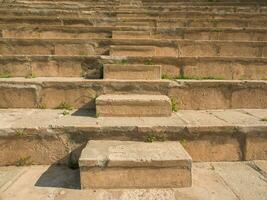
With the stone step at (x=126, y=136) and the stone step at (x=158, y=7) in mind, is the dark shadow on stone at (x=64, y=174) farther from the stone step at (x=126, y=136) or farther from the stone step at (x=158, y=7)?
the stone step at (x=158, y=7)

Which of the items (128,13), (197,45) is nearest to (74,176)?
(197,45)

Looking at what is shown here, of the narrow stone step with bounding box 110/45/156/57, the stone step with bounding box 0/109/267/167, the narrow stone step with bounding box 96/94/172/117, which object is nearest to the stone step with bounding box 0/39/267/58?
the narrow stone step with bounding box 110/45/156/57

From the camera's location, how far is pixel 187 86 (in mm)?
3482

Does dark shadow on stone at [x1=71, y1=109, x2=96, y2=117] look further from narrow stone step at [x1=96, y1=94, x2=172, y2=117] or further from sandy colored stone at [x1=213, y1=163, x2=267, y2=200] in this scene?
sandy colored stone at [x1=213, y1=163, x2=267, y2=200]

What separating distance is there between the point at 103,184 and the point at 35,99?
166 centimetres

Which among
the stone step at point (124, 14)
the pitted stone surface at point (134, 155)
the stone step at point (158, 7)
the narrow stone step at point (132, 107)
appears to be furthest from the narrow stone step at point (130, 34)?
the pitted stone surface at point (134, 155)

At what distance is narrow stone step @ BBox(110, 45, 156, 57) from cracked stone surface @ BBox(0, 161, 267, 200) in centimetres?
227

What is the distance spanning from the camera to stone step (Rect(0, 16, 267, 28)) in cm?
575

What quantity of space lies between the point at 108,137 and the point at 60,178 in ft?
1.83

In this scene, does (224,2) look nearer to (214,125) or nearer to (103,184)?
(214,125)

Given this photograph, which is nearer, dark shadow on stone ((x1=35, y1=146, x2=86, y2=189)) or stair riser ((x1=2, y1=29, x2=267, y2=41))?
dark shadow on stone ((x1=35, y1=146, x2=86, y2=189))

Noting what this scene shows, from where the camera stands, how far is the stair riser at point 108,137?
263 cm

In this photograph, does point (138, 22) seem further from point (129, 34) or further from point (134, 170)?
point (134, 170)

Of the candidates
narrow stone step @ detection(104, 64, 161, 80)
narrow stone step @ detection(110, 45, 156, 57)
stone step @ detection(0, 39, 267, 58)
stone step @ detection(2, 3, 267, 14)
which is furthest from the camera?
stone step @ detection(2, 3, 267, 14)
